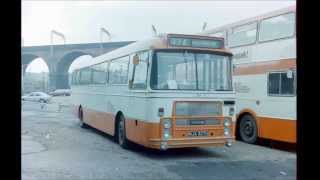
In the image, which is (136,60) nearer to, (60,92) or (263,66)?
(263,66)

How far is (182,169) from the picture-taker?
8391 millimetres

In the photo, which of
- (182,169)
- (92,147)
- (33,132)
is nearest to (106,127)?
(92,147)

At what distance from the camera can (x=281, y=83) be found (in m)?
11.3

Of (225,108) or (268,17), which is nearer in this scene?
(225,108)

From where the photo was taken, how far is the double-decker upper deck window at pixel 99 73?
44.1 ft

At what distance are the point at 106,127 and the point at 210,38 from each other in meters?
4.36

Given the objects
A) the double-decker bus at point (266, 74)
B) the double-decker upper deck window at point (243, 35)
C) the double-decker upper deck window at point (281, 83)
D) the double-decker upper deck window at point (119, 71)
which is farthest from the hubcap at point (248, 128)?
the double-decker upper deck window at point (119, 71)

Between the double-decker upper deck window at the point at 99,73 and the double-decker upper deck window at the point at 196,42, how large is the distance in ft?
13.5

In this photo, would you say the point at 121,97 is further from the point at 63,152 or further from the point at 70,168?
the point at 70,168

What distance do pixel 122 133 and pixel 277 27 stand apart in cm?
469

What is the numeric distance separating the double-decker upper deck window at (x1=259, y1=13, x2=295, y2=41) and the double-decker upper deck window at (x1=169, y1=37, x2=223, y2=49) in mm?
1925

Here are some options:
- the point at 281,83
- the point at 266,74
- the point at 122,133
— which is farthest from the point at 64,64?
the point at 281,83
